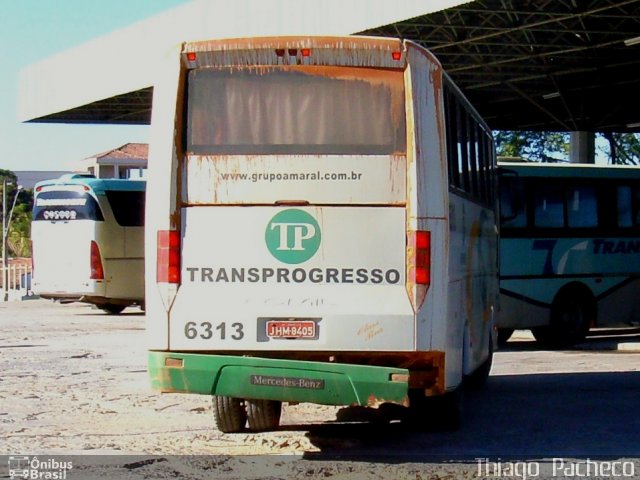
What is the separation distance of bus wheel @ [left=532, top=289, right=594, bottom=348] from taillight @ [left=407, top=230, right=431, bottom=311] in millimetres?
11113

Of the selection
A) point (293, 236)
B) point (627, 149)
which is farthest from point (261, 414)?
point (627, 149)

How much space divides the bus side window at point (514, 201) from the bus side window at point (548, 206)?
0.74ft

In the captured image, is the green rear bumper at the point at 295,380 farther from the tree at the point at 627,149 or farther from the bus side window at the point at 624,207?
the tree at the point at 627,149

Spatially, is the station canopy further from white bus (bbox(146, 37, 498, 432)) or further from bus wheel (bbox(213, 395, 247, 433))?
white bus (bbox(146, 37, 498, 432))

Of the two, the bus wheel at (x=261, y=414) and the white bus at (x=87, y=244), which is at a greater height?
the white bus at (x=87, y=244)

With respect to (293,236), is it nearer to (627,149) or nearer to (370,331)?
(370,331)

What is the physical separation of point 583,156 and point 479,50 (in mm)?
9889

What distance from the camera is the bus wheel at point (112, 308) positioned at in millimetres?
30391

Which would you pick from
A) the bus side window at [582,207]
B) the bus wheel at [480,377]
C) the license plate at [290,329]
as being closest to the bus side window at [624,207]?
the bus side window at [582,207]

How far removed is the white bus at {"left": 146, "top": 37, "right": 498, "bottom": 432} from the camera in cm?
907

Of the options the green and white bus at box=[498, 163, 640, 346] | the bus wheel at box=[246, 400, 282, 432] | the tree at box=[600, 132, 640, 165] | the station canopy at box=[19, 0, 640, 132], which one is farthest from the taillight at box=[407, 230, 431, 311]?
the tree at box=[600, 132, 640, 165]

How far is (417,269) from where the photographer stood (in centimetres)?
906

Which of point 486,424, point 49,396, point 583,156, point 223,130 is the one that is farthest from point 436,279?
point 583,156

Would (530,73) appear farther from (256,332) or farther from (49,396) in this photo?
(256,332)
